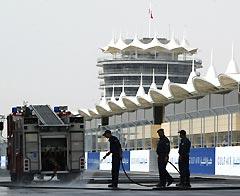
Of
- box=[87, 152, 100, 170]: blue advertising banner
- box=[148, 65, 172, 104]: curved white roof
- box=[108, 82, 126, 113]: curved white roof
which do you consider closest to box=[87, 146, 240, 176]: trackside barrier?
box=[87, 152, 100, 170]: blue advertising banner

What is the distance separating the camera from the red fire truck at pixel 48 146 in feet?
92.0

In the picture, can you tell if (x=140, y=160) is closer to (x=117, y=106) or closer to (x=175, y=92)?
(x=175, y=92)

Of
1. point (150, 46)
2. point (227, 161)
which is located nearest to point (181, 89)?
point (227, 161)

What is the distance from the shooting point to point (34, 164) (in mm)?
28078

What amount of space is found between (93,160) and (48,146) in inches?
1389

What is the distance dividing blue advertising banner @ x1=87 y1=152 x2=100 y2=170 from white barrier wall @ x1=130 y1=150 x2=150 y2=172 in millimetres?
5869

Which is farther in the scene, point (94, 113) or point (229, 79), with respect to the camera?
point (94, 113)

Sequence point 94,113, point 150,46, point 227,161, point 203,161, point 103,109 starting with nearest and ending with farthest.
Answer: point 227,161
point 203,161
point 103,109
point 94,113
point 150,46

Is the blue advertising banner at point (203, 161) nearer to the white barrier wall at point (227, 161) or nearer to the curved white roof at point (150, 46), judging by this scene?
the white barrier wall at point (227, 161)

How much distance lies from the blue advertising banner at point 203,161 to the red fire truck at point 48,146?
13067mm

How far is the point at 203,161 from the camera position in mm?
42375

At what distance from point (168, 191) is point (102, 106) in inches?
2334

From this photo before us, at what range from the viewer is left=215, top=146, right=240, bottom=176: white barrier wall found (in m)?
37.8

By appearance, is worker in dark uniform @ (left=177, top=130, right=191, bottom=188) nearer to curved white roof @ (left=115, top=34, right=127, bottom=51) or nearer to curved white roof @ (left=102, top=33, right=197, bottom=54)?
curved white roof @ (left=102, top=33, right=197, bottom=54)
